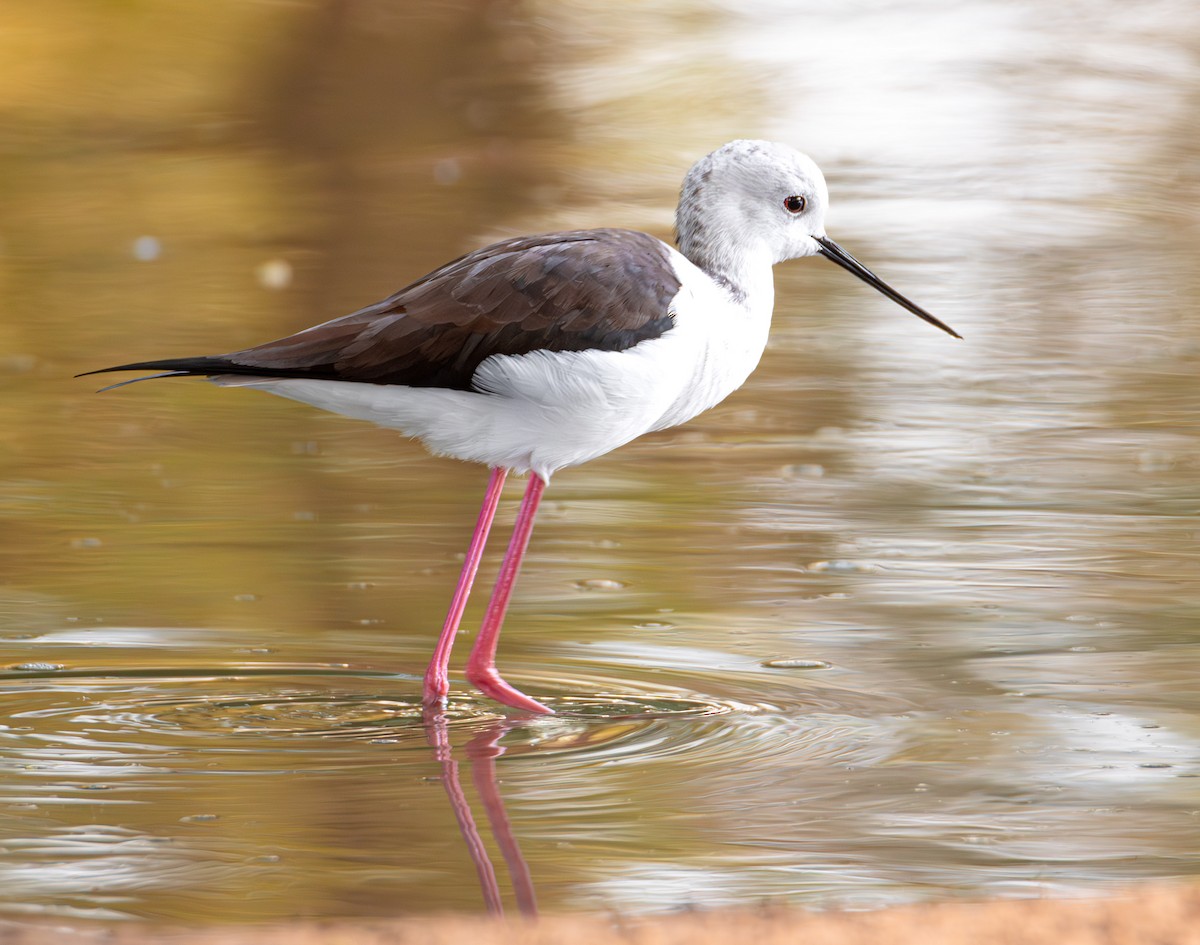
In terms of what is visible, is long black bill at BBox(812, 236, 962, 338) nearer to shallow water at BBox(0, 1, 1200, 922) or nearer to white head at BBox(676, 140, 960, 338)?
white head at BBox(676, 140, 960, 338)

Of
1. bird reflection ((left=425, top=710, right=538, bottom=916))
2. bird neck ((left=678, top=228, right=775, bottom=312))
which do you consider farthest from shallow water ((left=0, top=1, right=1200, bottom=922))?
bird neck ((left=678, top=228, right=775, bottom=312))

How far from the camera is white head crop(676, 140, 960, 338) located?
501 centimetres

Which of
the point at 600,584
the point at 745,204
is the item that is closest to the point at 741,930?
the point at 745,204

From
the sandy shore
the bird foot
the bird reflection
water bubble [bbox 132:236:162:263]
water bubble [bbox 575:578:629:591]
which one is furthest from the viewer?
water bubble [bbox 132:236:162:263]

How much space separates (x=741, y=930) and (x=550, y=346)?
1741 millimetres

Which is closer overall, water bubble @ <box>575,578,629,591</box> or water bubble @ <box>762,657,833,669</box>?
water bubble @ <box>762,657,833,669</box>

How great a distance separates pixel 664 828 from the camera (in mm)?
3895

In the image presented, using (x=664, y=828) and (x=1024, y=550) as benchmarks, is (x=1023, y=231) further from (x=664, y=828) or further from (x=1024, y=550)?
(x=664, y=828)

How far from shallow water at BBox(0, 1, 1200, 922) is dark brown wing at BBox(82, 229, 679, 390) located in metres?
0.76

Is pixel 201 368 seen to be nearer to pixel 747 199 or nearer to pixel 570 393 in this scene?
pixel 570 393

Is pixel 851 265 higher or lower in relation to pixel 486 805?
higher

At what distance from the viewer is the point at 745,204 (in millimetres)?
5031

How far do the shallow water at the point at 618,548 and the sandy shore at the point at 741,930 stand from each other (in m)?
0.10

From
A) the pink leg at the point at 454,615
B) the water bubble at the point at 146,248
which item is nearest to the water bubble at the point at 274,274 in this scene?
the water bubble at the point at 146,248
